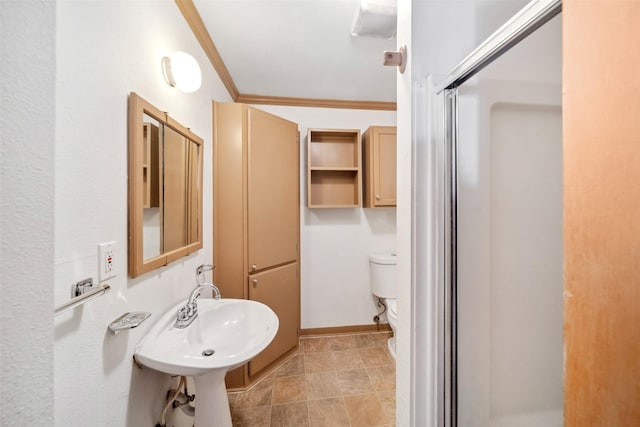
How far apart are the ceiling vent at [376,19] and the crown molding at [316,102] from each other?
950mm

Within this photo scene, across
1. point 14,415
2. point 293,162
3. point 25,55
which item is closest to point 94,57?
point 25,55

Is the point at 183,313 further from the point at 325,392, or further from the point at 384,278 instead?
the point at 384,278

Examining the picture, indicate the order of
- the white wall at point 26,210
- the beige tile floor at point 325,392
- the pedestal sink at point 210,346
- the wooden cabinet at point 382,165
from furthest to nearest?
the wooden cabinet at point 382,165, the beige tile floor at point 325,392, the pedestal sink at point 210,346, the white wall at point 26,210

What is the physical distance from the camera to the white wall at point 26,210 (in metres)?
0.26

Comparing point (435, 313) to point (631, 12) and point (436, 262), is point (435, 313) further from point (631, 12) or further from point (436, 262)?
point (631, 12)

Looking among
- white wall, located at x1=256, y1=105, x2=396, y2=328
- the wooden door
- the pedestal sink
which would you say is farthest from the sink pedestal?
white wall, located at x1=256, y1=105, x2=396, y2=328

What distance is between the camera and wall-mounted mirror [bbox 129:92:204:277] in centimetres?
89

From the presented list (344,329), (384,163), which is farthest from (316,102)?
(344,329)

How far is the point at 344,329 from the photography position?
2.46m

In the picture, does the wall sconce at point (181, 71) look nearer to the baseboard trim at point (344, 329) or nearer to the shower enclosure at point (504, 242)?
the shower enclosure at point (504, 242)

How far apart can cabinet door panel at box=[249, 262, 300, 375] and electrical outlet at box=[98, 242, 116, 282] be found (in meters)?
1.04

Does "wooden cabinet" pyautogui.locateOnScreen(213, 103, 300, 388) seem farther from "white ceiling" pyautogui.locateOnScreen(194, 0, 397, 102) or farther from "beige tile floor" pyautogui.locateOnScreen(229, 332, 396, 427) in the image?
"white ceiling" pyautogui.locateOnScreen(194, 0, 397, 102)

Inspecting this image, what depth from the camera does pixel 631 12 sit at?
0.96ft

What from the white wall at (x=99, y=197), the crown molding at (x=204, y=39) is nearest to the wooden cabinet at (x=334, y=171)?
the crown molding at (x=204, y=39)
